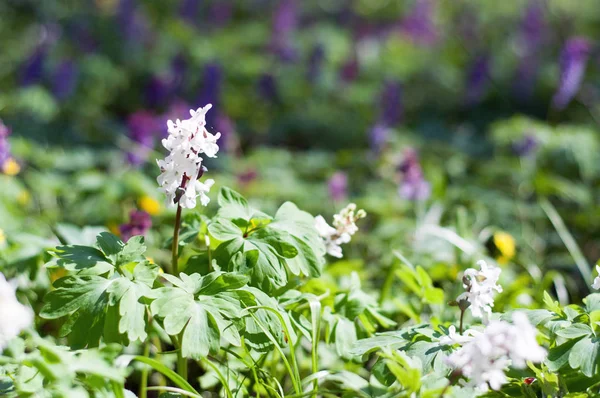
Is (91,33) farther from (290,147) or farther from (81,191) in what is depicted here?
(81,191)

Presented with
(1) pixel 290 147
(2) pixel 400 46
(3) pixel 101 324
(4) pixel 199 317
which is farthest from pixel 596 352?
(2) pixel 400 46

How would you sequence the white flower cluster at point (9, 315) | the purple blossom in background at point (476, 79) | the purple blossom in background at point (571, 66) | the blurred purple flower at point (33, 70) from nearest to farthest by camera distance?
the white flower cluster at point (9, 315), the purple blossom in background at point (571, 66), the blurred purple flower at point (33, 70), the purple blossom in background at point (476, 79)

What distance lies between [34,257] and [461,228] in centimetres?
172

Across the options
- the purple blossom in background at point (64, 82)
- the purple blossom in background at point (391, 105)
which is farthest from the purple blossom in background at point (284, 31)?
the purple blossom in background at point (64, 82)

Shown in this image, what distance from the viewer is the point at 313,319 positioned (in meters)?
1.74

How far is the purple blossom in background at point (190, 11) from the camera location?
6559mm

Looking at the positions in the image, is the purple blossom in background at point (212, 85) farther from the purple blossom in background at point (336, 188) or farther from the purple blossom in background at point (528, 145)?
the purple blossom in background at point (528, 145)

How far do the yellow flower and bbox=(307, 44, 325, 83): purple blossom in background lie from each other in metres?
3.00

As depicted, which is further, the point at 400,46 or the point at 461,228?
the point at 400,46

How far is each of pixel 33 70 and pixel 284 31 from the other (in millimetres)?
2444

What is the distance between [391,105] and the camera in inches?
193

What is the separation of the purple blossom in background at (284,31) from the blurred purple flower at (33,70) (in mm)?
2139

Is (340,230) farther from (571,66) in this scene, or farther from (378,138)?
(571,66)

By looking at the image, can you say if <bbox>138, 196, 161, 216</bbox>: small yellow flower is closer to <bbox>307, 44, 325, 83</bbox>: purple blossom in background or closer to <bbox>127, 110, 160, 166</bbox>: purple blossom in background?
<bbox>127, 110, 160, 166</bbox>: purple blossom in background
